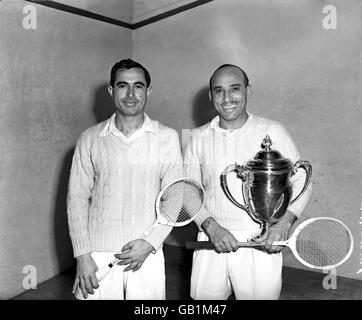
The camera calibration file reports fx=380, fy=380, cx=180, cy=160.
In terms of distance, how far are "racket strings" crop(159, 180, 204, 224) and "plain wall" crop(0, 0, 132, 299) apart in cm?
148

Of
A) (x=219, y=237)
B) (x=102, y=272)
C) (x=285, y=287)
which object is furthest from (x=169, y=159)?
(x=285, y=287)

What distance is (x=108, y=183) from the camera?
4.71ft

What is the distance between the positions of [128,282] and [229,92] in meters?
0.83

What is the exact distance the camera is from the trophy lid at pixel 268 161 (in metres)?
1.37

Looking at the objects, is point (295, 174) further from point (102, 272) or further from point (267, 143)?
point (102, 272)

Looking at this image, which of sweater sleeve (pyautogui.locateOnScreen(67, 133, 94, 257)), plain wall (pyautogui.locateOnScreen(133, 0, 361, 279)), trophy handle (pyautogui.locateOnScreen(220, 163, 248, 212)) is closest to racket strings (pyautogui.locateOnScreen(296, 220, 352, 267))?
trophy handle (pyautogui.locateOnScreen(220, 163, 248, 212))

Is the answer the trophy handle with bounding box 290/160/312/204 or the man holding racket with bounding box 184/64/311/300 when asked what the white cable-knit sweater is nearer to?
the man holding racket with bounding box 184/64/311/300

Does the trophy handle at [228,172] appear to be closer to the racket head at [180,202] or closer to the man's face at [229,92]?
the racket head at [180,202]

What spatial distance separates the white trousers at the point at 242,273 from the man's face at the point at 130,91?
0.59 meters

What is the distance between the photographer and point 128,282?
146 centimetres

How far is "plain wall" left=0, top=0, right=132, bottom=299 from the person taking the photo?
8.16 feet
